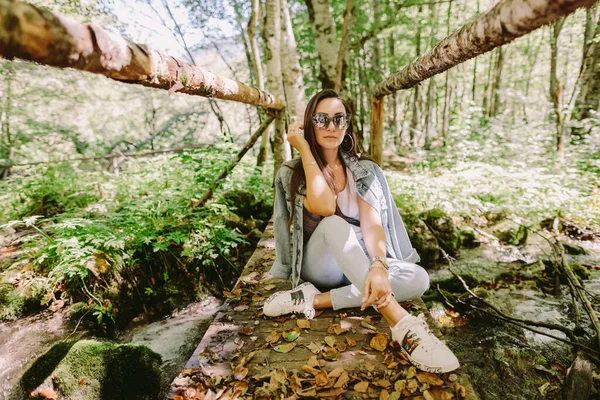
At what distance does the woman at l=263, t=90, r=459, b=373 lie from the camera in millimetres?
2277

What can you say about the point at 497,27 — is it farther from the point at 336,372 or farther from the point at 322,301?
the point at 322,301

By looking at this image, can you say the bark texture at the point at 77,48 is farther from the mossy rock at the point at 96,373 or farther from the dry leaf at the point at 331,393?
the mossy rock at the point at 96,373

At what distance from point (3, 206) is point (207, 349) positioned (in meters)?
6.05

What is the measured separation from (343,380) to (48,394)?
2.37 metres

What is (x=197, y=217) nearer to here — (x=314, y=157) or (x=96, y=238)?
(x=96, y=238)

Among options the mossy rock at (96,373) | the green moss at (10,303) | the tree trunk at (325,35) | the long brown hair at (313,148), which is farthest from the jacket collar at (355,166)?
Answer: the tree trunk at (325,35)

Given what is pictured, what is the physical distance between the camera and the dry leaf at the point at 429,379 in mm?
1832

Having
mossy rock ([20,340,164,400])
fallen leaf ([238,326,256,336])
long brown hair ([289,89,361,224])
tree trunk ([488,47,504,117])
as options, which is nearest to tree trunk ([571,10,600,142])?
tree trunk ([488,47,504,117])

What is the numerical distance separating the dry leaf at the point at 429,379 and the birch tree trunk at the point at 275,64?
395 centimetres

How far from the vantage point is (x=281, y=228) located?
278 centimetres

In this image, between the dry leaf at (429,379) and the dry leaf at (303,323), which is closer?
the dry leaf at (429,379)

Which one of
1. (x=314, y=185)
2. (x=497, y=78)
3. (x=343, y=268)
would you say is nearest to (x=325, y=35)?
(x=314, y=185)

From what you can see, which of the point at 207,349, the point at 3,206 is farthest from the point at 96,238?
the point at 3,206

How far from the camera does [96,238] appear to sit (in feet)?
11.8
